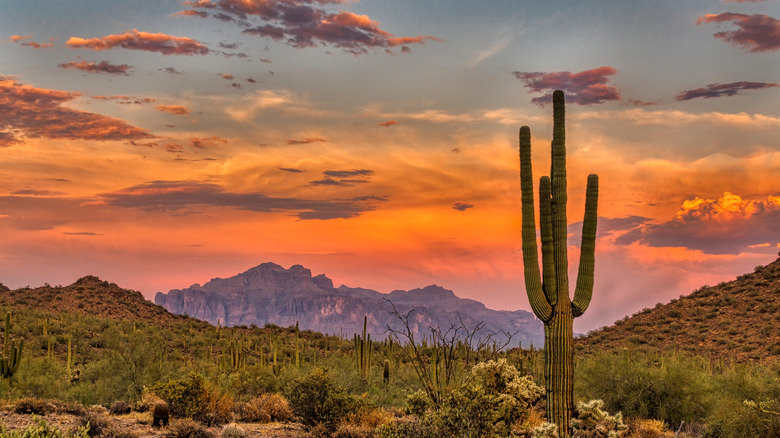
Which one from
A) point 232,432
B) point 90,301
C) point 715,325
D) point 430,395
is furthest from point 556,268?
point 90,301

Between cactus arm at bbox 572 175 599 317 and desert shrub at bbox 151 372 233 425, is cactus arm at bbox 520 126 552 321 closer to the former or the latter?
cactus arm at bbox 572 175 599 317

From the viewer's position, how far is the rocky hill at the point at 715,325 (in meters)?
41.0

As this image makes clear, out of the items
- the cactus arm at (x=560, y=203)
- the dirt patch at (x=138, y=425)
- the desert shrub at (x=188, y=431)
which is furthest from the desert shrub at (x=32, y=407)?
the cactus arm at (x=560, y=203)

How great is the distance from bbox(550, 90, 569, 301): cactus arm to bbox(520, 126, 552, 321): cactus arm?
0.44 meters

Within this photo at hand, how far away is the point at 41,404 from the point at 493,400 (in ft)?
40.3

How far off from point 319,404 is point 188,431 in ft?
11.1

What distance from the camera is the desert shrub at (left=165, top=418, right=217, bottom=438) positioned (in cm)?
1558

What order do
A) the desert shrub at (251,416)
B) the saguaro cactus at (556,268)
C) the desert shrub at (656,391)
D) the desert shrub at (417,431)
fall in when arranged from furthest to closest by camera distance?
the desert shrub at (656,391), the desert shrub at (251,416), the saguaro cactus at (556,268), the desert shrub at (417,431)

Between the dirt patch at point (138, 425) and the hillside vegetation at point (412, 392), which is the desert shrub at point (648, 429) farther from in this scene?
the dirt patch at point (138, 425)

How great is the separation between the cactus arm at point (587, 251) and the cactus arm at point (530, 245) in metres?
0.84

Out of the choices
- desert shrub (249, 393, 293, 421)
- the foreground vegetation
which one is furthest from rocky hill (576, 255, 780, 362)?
desert shrub (249, 393, 293, 421)

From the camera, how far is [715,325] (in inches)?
1836

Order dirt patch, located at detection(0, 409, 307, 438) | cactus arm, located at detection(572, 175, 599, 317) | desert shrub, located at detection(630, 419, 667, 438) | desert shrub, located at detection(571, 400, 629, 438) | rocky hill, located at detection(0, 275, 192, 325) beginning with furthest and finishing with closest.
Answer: rocky hill, located at detection(0, 275, 192, 325) → desert shrub, located at detection(630, 419, 667, 438) → dirt patch, located at detection(0, 409, 307, 438) → desert shrub, located at detection(571, 400, 629, 438) → cactus arm, located at detection(572, 175, 599, 317)

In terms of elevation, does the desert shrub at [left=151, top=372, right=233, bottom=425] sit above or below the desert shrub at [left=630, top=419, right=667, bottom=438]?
above
